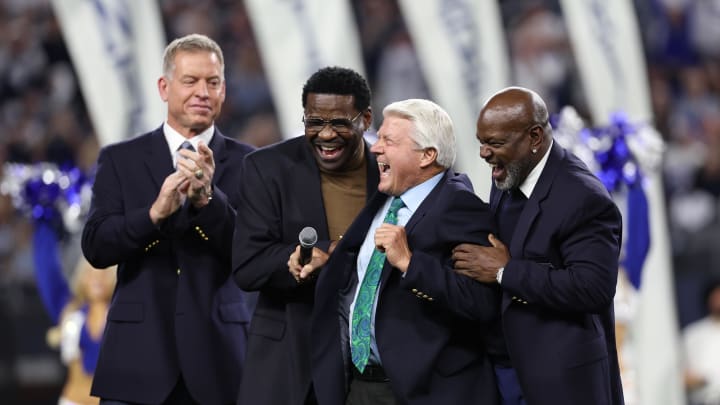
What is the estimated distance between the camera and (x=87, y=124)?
10.2 metres

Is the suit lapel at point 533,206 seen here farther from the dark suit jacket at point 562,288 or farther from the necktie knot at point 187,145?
the necktie knot at point 187,145

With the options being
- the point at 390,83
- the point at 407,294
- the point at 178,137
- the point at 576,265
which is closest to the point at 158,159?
the point at 178,137

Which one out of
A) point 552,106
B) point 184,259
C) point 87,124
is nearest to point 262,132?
point 87,124

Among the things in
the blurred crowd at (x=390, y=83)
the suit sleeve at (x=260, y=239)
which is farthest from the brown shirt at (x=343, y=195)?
the blurred crowd at (x=390, y=83)

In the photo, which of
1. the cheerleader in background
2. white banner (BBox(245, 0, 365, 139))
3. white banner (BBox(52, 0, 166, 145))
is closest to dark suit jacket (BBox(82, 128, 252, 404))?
the cheerleader in background

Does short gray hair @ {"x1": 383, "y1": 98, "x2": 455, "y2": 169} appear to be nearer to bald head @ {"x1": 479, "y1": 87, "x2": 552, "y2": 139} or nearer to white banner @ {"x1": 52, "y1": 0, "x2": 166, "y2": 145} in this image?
bald head @ {"x1": 479, "y1": 87, "x2": 552, "y2": 139}

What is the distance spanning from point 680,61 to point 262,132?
10.8 feet

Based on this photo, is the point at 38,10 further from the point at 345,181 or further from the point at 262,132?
the point at 345,181

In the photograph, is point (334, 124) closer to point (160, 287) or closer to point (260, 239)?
point (260, 239)

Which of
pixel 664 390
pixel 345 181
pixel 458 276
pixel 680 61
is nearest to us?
pixel 458 276

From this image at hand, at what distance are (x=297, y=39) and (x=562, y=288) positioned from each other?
5.23 metres

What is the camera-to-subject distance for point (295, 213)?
3.79m

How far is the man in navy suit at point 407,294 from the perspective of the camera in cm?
348

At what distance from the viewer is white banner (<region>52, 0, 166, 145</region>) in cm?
834
